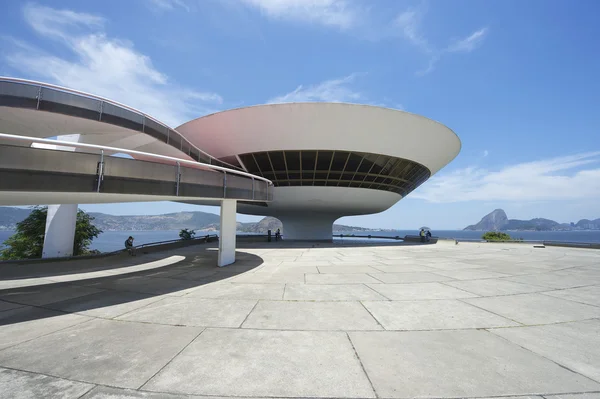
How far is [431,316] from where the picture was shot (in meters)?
5.43

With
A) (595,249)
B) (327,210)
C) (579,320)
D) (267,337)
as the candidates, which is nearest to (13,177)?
(267,337)

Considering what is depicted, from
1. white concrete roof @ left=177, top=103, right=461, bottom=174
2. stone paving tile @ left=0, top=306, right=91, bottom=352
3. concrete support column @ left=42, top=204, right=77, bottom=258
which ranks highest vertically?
white concrete roof @ left=177, top=103, right=461, bottom=174

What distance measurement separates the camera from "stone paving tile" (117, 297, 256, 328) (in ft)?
16.9

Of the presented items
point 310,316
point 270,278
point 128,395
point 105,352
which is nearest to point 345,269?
point 270,278

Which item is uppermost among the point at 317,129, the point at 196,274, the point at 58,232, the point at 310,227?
the point at 317,129

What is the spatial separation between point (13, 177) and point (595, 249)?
32.1 metres

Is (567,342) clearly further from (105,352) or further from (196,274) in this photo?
(196,274)

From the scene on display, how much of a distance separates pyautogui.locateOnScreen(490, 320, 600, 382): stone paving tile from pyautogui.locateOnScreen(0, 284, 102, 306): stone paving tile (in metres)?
10.0

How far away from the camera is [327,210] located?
32.2 m

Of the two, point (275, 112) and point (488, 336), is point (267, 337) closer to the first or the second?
point (488, 336)

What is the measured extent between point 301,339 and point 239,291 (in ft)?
12.1

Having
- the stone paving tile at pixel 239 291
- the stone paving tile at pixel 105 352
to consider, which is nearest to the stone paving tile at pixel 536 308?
the stone paving tile at pixel 239 291

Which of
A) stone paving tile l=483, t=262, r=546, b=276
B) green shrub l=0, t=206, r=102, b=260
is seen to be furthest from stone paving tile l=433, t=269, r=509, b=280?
green shrub l=0, t=206, r=102, b=260

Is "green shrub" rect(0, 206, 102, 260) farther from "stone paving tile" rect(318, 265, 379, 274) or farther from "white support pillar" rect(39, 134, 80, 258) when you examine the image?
"stone paving tile" rect(318, 265, 379, 274)
